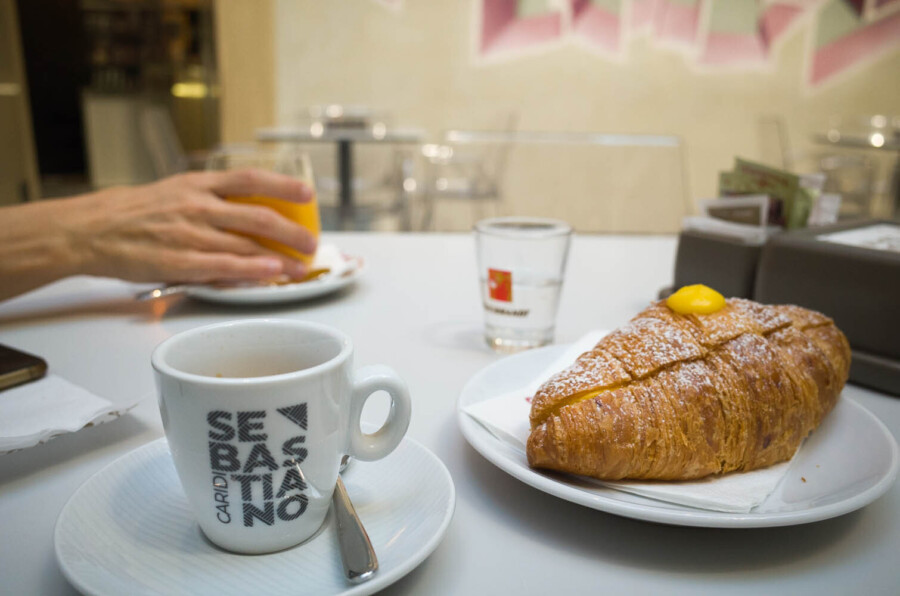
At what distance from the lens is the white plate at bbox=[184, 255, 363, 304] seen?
776mm

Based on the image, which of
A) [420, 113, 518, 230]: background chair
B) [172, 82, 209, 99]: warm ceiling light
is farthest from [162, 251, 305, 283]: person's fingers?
[172, 82, 209, 99]: warm ceiling light

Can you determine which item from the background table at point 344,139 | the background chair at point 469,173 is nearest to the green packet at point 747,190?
the background table at point 344,139

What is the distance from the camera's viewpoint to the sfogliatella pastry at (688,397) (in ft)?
1.31

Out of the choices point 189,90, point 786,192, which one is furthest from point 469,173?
point 189,90

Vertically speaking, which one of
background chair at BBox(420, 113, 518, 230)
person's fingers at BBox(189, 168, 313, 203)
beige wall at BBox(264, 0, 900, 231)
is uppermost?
beige wall at BBox(264, 0, 900, 231)

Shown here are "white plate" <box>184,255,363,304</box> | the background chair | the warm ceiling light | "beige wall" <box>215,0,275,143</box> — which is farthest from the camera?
the warm ceiling light

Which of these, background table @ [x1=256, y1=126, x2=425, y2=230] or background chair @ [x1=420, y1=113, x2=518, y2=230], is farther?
background chair @ [x1=420, y1=113, x2=518, y2=230]

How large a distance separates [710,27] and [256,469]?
499cm

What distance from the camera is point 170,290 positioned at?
2.59 ft

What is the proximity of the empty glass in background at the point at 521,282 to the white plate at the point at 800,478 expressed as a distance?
0.54 ft

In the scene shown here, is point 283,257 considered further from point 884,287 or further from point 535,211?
point 535,211

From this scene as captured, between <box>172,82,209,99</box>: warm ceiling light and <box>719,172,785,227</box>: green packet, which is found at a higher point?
<box>172,82,209,99</box>: warm ceiling light

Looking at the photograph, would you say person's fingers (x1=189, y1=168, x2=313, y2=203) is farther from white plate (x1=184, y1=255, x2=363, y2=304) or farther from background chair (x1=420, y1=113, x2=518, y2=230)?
background chair (x1=420, y1=113, x2=518, y2=230)

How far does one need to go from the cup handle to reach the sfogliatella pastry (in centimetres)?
9
